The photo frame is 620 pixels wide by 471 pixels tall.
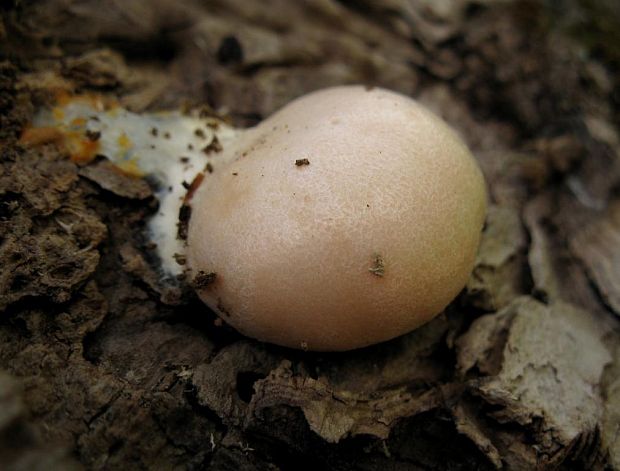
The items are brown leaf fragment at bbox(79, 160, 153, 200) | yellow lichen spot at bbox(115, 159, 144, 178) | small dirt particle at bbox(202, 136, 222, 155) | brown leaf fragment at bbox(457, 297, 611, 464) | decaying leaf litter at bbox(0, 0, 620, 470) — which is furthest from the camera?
small dirt particle at bbox(202, 136, 222, 155)

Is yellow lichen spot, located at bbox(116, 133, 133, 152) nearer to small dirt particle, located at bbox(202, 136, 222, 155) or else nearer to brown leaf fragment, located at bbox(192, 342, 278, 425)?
small dirt particle, located at bbox(202, 136, 222, 155)

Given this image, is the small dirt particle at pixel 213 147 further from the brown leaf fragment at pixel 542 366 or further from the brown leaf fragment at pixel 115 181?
the brown leaf fragment at pixel 542 366

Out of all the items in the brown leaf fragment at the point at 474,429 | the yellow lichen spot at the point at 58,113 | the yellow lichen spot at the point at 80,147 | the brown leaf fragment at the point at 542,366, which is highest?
the brown leaf fragment at the point at 542,366

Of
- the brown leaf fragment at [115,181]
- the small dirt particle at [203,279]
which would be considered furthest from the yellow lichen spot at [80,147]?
the small dirt particle at [203,279]

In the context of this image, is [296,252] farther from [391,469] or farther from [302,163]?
[391,469]

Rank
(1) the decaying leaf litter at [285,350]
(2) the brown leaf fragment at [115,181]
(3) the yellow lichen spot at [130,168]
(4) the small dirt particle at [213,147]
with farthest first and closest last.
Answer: (4) the small dirt particle at [213,147] → (3) the yellow lichen spot at [130,168] → (2) the brown leaf fragment at [115,181] → (1) the decaying leaf litter at [285,350]

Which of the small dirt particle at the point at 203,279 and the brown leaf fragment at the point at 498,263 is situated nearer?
the small dirt particle at the point at 203,279

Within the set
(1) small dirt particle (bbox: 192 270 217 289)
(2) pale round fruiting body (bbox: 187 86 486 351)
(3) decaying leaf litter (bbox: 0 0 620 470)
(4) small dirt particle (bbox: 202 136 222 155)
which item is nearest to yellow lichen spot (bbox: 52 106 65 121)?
(3) decaying leaf litter (bbox: 0 0 620 470)
